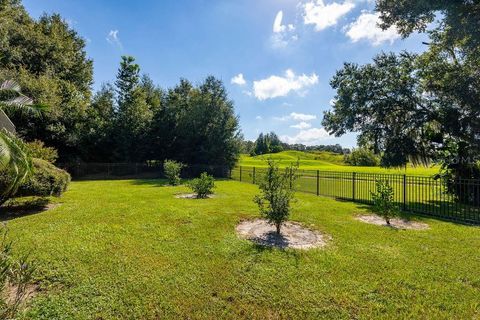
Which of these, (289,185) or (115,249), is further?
(289,185)

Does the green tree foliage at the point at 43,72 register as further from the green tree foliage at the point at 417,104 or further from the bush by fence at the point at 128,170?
the green tree foliage at the point at 417,104

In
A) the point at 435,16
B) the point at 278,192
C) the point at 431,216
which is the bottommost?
the point at 431,216

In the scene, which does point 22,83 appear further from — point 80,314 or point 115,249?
point 80,314

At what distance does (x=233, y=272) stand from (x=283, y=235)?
77.2 inches

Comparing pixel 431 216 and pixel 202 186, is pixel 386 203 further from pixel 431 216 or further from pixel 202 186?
pixel 202 186

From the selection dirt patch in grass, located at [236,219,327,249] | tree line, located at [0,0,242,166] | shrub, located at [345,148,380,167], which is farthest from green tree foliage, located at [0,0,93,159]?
shrub, located at [345,148,380,167]

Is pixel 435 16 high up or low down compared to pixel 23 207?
up

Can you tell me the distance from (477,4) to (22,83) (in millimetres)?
20222

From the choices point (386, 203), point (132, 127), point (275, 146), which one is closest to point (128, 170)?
point (132, 127)

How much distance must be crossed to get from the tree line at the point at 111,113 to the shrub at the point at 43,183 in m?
11.2

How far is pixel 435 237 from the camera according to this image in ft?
18.7

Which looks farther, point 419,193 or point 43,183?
point 419,193

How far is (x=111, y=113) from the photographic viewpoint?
23422mm

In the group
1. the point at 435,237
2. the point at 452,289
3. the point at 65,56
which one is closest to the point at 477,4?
the point at 435,237
